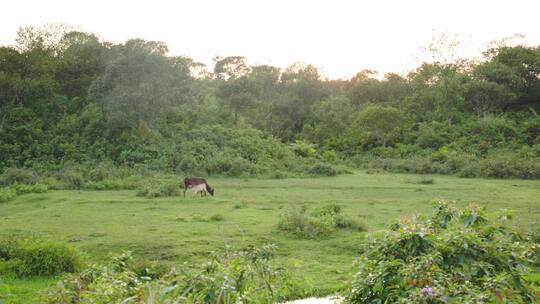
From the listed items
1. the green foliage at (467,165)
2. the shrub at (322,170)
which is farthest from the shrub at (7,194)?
the green foliage at (467,165)

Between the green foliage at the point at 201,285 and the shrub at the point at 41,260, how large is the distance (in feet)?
17.5

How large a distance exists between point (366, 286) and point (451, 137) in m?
37.3

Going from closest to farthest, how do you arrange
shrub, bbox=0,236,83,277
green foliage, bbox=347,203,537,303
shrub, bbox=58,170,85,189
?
green foliage, bbox=347,203,537,303 → shrub, bbox=0,236,83,277 → shrub, bbox=58,170,85,189

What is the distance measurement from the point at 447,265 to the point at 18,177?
2649cm

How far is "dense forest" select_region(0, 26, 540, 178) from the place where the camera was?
32.9 m

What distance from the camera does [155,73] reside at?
33031mm

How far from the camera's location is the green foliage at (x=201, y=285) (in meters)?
5.00

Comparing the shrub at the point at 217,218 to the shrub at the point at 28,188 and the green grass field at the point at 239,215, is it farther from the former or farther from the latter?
the shrub at the point at 28,188

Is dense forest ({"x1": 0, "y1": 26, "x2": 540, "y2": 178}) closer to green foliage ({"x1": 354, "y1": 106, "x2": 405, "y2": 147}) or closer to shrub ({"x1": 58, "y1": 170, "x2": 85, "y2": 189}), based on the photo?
green foliage ({"x1": 354, "y1": 106, "x2": 405, "y2": 147})

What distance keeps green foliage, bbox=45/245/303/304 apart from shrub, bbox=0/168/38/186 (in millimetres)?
23272

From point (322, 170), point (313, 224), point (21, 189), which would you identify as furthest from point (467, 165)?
point (21, 189)

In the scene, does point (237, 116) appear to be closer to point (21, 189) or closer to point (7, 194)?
point (21, 189)

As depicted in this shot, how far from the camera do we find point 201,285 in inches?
204

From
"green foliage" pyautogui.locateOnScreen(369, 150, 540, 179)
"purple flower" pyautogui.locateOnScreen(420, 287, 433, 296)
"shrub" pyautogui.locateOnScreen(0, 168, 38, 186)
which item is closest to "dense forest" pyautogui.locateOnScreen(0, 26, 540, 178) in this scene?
"green foliage" pyautogui.locateOnScreen(369, 150, 540, 179)
